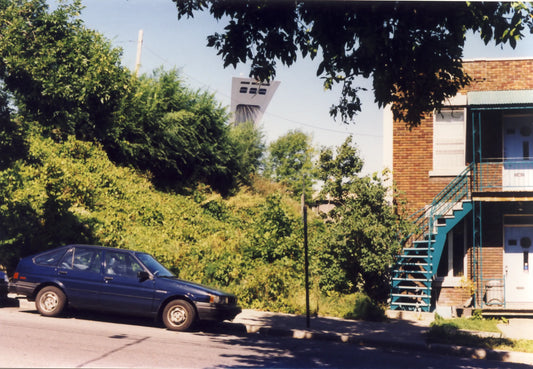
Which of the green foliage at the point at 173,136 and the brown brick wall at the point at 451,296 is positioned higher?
the green foliage at the point at 173,136

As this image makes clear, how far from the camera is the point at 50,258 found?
37.5 ft

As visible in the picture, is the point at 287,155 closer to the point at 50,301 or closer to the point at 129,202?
the point at 129,202

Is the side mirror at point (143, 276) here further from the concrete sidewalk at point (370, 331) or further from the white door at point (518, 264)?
the white door at point (518, 264)

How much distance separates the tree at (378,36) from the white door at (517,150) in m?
9.37

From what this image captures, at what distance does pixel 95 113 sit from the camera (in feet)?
68.0

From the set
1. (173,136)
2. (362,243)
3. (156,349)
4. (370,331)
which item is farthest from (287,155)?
(156,349)

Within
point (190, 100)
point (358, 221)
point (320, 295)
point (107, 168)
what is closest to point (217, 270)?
point (320, 295)

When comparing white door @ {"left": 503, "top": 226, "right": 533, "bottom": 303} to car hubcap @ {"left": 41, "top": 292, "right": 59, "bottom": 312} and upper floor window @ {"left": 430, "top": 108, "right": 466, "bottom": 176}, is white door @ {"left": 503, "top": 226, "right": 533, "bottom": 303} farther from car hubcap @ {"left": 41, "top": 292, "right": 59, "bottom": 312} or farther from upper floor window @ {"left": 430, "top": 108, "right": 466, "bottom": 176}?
car hubcap @ {"left": 41, "top": 292, "right": 59, "bottom": 312}

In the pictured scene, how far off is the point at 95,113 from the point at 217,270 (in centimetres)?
902

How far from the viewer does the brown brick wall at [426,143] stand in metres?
17.0

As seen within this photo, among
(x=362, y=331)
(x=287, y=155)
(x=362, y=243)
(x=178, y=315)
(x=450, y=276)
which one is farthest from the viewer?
(x=287, y=155)

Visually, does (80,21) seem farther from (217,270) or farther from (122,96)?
(217,270)

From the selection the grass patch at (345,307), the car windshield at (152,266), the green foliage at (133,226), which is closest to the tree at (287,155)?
the green foliage at (133,226)

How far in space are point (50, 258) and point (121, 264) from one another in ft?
5.04
